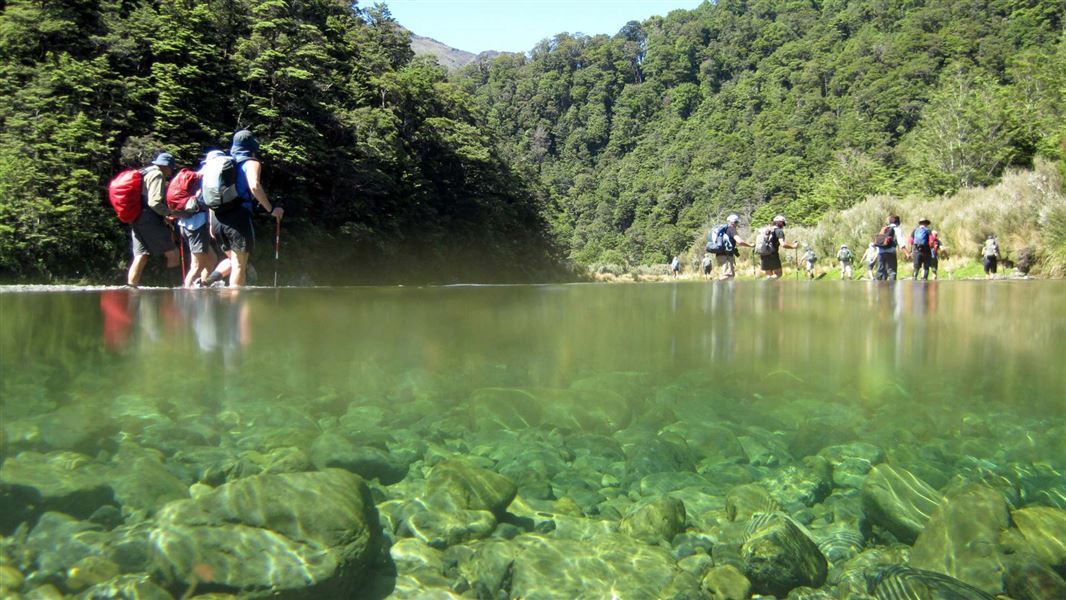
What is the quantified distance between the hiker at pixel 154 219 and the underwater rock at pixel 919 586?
31.0 ft

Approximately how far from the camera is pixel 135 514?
256 centimetres

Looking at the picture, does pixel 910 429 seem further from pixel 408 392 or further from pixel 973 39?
pixel 973 39

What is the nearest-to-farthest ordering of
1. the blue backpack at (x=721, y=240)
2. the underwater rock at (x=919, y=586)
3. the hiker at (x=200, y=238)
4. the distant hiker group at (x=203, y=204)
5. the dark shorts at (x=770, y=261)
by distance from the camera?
1. the underwater rock at (x=919, y=586)
2. the distant hiker group at (x=203, y=204)
3. the hiker at (x=200, y=238)
4. the blue backpack at (x=721, y=240)
5. the dark shorts at (x=770, y=261)

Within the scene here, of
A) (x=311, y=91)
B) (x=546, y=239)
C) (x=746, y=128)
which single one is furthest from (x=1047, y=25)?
(x=311, y=91)

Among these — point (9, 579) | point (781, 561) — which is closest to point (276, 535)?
point (9, 579)

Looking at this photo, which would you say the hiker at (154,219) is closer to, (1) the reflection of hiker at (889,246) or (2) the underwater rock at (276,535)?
(2) the underwater rock at (276,535)

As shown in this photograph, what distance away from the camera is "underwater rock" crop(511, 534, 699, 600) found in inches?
89.4

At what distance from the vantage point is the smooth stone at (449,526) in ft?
8.77

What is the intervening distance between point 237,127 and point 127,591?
30153 mm

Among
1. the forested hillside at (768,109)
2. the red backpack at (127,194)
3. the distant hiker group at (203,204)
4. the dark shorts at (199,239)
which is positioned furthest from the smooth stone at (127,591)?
the forested hillside at (768,109)

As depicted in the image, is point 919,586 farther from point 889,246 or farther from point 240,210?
point 889,246

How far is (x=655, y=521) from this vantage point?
2.75m

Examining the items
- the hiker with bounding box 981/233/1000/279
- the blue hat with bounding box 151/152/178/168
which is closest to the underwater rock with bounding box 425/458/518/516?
the blue hat with bounding box 151/152/178/168

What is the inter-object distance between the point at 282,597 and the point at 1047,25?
374ft
